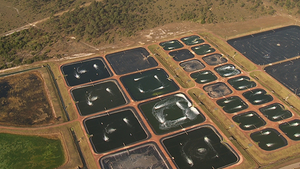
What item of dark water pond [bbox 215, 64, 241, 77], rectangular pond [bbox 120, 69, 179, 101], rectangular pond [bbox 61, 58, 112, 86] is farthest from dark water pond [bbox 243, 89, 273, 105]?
rectangular pond [bbox 61, 58, 112, 86]

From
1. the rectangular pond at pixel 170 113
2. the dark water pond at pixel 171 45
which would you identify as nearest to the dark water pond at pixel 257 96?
the rectangular pond at pixel 170 113

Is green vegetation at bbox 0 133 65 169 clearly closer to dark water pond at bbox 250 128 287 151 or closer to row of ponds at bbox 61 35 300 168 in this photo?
row of ponds at bbox 61 35 300 168

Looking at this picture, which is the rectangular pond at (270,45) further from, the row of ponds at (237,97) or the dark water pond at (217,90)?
the dark water pond at (217,90)

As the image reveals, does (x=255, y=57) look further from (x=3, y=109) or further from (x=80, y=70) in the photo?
(x=3, y=109)

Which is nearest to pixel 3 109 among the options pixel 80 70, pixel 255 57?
pixel 80 70

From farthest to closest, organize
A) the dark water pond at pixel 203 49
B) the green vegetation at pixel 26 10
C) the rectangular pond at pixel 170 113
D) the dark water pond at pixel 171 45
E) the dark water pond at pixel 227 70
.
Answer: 1. the green vegetation at pixel 26 10
2. the dark water pond at pixel 171 45
3. the dark water pond at pixel 203 49
4. the dark water pond at pixel 227 70
5. the rectangular pond at pixel 170 113

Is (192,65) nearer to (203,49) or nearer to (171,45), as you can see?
(203,49)

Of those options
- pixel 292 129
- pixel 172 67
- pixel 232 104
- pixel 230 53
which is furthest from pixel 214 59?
pixel 292 129
